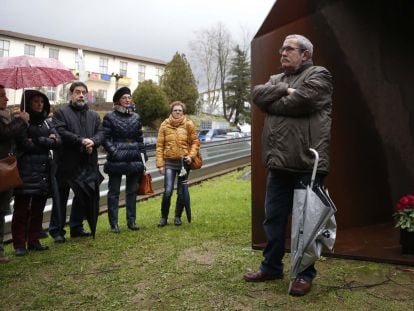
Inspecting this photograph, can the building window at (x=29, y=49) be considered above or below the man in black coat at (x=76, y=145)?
above

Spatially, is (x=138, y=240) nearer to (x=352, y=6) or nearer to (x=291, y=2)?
(x=291, y=2)

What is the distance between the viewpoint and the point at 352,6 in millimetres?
4949

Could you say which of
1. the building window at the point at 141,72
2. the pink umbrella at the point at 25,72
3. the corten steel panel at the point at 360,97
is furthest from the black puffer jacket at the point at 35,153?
the building window at the point at 141,72

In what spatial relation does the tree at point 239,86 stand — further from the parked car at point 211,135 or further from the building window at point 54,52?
the building window at point 54,52

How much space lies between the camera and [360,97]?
5.09 meters

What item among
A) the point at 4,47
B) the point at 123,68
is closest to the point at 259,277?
the point at 4,47

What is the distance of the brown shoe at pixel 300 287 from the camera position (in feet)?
10.4

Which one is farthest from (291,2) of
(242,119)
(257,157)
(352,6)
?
(242,119)

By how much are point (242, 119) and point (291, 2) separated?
4696cm

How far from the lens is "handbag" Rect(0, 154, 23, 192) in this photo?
13.6ft

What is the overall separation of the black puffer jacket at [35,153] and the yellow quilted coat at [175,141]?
1514 millimetres

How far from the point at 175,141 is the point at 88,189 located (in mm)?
1322

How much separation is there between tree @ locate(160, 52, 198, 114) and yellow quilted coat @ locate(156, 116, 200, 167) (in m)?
36.6

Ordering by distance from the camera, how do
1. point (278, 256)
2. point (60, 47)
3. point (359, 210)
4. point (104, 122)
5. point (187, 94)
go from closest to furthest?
point (278, 256) < point (359, 210) < point (104, 122) < point (187, 94) < point (60, 47)
